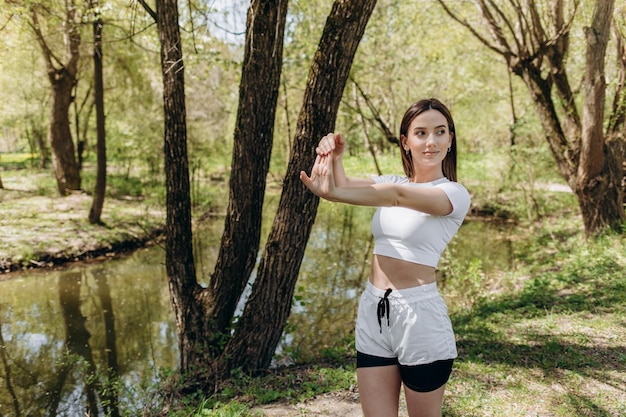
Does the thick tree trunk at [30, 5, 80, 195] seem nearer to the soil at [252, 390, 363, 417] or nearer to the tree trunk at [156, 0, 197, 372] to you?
the tree trunk at [156, 0, 197, 372]

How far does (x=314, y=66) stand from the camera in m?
3.70

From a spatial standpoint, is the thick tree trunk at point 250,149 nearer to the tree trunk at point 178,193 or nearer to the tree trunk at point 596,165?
the tree trunk at point 178,193

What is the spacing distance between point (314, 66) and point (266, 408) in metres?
2.69

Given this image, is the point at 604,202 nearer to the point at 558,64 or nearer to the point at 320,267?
the point at 558,64

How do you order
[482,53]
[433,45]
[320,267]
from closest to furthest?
[320,267] < [433,45] < [482,53]

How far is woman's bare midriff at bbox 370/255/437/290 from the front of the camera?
1.97 metres

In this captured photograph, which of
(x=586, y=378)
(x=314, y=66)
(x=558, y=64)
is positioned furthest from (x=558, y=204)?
(x=314, y=66)

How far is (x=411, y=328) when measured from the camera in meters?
1.92

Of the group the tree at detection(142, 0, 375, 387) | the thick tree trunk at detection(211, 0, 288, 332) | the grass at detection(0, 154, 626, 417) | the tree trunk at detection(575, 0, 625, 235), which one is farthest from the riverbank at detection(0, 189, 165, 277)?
the tree trunk at detection(575, 0, 625, 235)

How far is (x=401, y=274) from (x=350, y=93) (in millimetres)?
12844

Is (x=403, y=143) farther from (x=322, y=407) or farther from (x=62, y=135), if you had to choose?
(x=62, y=135)

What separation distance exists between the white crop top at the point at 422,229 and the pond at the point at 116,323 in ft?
10.1

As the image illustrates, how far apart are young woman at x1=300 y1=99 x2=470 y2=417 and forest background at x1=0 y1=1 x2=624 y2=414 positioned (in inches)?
163

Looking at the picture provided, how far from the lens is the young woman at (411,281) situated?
6.24 ft
